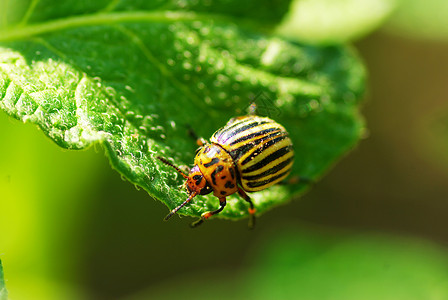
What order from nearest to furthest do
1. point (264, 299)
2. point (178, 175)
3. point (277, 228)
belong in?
point (178, 175), point (264, 299), point (277, 228)

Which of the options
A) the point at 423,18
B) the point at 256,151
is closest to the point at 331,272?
the point at 256,151

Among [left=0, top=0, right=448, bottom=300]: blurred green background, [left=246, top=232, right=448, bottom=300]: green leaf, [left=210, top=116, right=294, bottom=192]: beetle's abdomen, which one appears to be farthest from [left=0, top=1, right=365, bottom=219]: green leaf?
[left=246, top=232, right=448, bottom=300]: green leaf

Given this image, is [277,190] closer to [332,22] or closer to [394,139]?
[332,22]

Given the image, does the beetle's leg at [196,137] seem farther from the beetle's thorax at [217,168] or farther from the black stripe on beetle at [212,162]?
the black stripe on beetle at [212,162]

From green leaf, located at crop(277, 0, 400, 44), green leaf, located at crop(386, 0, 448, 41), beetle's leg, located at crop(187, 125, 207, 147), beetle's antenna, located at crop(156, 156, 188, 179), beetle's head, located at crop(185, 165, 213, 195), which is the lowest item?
beetle's head, located at crop(185, 165, 213, 195)

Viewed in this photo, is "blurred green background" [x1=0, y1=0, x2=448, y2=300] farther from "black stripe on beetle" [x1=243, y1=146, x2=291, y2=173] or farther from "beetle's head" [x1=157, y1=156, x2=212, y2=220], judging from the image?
"black stripe on beetle" [x1=243, y1=146, x2=291, y2=173]

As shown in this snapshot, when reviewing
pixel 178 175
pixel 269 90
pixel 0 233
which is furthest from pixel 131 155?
pixel 0 233

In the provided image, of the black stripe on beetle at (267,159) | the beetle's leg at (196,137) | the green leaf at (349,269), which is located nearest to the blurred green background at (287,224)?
the green leaf at (349,269)
